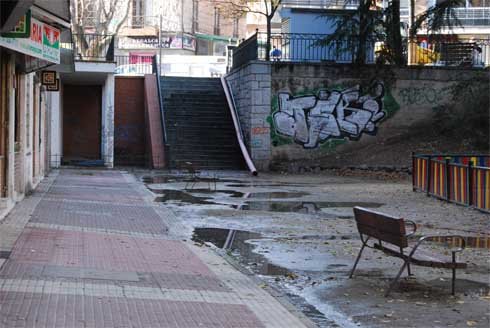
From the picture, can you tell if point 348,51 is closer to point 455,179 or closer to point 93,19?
point 455,179

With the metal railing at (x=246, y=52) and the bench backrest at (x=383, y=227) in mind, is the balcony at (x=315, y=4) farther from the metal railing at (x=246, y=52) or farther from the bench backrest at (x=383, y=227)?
the bench backrest at (x=383, y=227)

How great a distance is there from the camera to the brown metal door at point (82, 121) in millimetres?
34531

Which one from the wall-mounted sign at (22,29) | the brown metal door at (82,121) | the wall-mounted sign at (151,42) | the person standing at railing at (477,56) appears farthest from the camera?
the wall-mounted sign at (151,42)

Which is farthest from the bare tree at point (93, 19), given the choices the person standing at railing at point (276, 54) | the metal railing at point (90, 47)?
the person standing at railing at point (276, 54)

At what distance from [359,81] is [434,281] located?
2192 cm

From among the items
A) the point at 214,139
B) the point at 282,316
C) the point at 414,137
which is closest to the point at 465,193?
the point at 282,316

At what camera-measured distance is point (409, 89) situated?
100ft

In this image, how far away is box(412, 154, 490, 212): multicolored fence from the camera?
16141mm

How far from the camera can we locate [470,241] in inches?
486

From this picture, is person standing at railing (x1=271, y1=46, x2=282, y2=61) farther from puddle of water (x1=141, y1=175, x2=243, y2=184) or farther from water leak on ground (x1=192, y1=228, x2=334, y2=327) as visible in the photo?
water leak on ground (x1=192, y1=228, x2=334, y2=327)

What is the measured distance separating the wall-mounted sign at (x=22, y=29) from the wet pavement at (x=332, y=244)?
405cm

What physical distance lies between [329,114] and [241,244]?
1869 cm

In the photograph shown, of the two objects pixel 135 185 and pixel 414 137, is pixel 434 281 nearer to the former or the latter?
pixel 135 185

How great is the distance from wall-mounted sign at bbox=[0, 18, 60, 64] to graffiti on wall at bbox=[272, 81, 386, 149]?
17318 mm
